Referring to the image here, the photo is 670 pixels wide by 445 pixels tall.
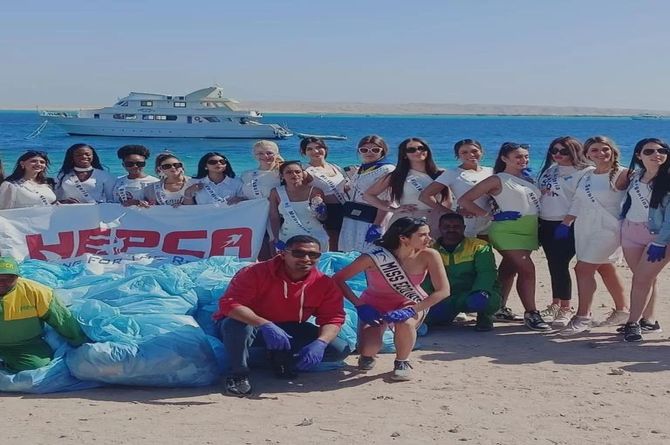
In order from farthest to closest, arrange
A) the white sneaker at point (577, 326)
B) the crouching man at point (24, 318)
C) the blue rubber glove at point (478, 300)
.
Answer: the white sneaker at point (577, 326)
the blue rubber glove at point (478, 300)
the crouching man at point (24, 318)

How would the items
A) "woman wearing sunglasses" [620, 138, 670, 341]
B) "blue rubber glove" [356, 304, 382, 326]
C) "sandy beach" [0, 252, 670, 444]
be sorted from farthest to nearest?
"woman wearing sunglasses" [620, 138, 670, 341], "blue rubber glove" [356, 304, 382, 326], "sandy beach" [0, 252, 670, 444]

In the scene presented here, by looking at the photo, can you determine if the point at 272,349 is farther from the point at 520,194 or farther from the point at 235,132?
the point at 235,132

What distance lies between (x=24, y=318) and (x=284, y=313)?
5.77 feet

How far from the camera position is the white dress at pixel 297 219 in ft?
24.9

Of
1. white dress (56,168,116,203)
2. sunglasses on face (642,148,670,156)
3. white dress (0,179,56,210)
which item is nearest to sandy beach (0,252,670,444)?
sunglasses on face (642,148,670,156)

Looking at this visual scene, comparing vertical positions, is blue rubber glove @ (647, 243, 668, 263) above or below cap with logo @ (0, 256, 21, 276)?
above

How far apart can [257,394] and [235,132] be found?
49.9 meters

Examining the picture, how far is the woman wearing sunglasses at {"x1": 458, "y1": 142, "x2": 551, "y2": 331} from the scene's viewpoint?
7.13 metres

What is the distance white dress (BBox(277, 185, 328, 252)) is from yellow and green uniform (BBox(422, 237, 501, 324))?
115cm

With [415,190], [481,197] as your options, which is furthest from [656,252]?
[415,190]

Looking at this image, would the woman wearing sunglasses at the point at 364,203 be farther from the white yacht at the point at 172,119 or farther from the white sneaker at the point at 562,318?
the white yacht at the point at 172,119

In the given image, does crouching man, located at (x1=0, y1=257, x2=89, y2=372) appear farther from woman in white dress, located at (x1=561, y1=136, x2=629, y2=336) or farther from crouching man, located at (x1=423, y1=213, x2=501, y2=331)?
woman in white dress, located at (x1=561, y1=136, x2=629, y2=336)

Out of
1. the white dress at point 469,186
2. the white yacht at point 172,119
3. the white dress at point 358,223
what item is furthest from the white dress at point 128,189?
the white yacht at point 172,119

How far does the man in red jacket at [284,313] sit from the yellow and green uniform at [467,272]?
161cm
